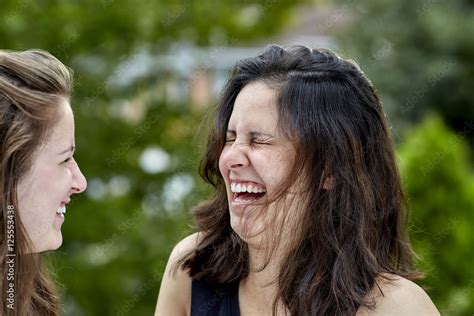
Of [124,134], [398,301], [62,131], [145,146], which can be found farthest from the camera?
[145,146]

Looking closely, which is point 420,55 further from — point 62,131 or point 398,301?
point 62,131

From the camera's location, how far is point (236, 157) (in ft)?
8.90

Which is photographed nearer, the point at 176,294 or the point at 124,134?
the point at 176,294

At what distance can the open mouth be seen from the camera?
9.00 ft

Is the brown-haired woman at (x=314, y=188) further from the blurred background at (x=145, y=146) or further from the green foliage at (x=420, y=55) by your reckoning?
the green foliage at (x=420, y=55)

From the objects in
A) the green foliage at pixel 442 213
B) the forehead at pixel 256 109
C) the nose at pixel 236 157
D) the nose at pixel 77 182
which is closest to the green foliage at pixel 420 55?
the green foliage at pixel 442 213

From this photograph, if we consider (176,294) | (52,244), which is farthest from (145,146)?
(52,244)

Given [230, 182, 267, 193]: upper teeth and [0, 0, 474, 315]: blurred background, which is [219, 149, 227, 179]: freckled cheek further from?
[0, 0, 474, 315]: blurred background

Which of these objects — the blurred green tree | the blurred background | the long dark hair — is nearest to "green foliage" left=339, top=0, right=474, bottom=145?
the blurred background

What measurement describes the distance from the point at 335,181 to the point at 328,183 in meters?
0.02

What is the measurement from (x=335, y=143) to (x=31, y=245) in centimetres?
95

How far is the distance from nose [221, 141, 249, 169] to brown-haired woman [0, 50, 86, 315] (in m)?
0.44

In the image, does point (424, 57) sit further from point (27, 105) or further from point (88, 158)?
point (27, 105)

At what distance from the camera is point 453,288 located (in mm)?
5691
